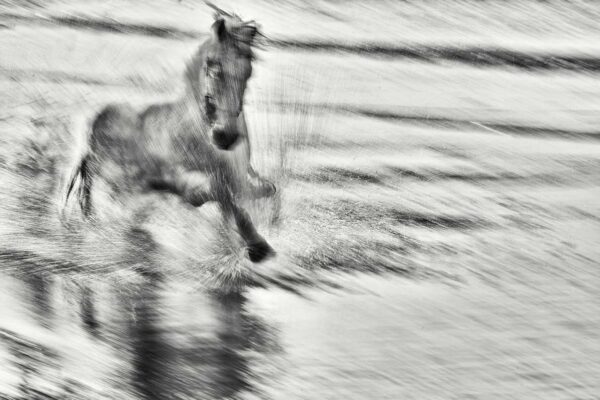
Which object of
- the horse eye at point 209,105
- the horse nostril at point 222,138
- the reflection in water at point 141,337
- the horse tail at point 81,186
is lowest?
the reflection in water at point 141,337

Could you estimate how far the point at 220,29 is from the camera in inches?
19.1

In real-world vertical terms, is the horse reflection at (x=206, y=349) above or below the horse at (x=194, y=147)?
below

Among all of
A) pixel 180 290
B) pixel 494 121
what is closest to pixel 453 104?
pixel 494 121

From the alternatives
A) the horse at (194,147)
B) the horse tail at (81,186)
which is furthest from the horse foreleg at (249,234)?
the horse tail at (81,186)

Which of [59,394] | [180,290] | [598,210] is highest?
[598,210]

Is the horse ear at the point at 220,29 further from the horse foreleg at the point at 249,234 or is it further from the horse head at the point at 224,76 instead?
the horse foreleg at the point at 249,234

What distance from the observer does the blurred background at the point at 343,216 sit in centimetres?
50

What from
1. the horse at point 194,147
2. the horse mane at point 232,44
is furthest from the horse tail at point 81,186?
the horse mane at point 232,44

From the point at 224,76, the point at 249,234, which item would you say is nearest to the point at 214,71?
the point at 224,76

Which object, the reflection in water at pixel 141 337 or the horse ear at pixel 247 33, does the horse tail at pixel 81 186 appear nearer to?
the reflection in water at pixel 141 337

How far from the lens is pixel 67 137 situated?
1.69 feet

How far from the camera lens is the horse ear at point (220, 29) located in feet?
1.59

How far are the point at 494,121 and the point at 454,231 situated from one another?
0.09 metres

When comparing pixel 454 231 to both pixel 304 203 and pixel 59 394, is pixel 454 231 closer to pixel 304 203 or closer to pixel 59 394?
pixel 304 203
